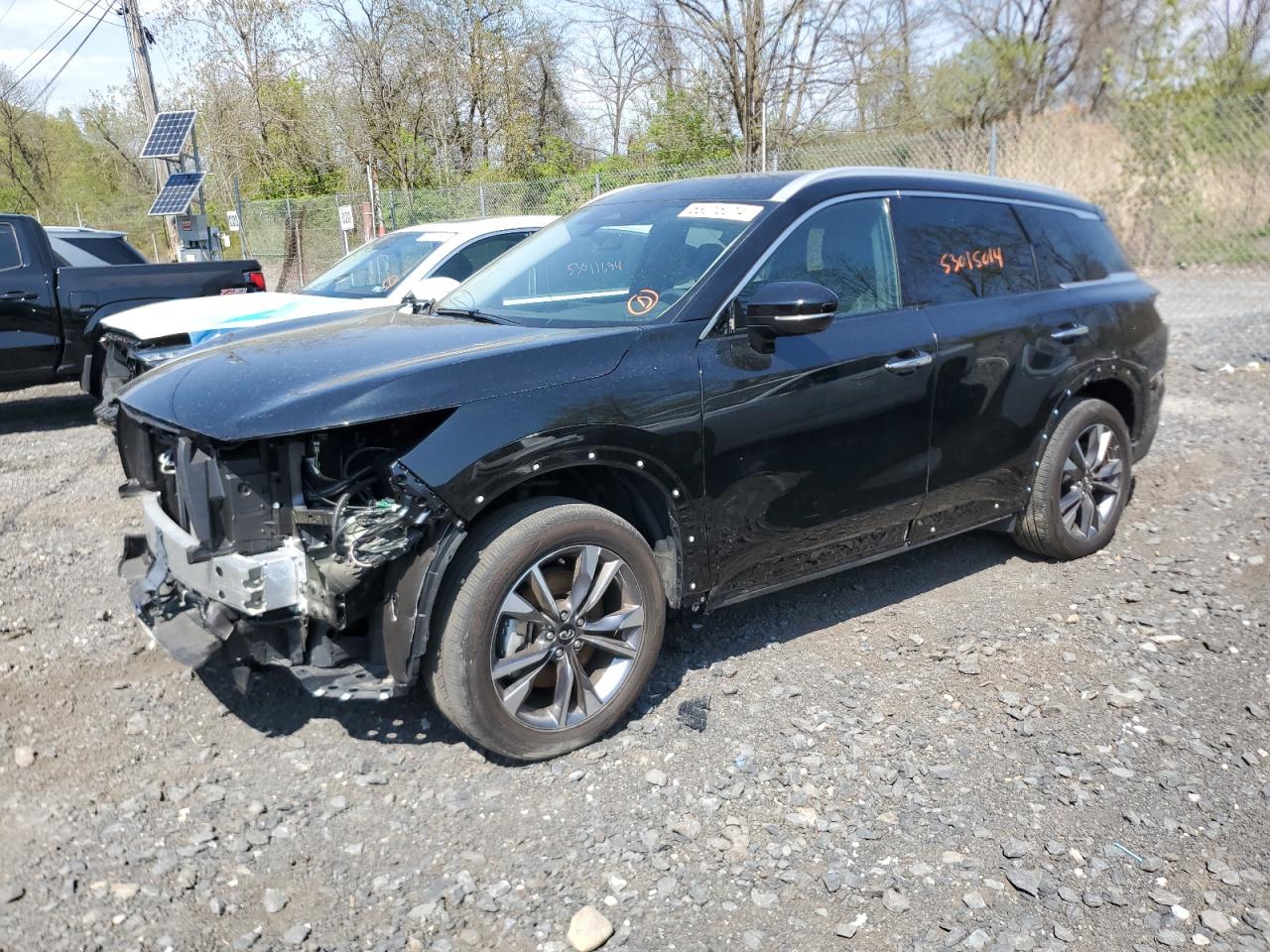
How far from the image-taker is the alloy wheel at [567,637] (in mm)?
3285

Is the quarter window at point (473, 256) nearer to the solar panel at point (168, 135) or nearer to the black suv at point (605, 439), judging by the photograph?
the black suv at point (605, 439)

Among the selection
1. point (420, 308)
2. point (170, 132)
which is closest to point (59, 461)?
point (420, 308)

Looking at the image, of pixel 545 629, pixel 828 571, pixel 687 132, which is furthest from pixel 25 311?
pixel 687 132

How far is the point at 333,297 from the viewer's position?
7793 millimetres

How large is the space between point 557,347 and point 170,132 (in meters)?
17.6

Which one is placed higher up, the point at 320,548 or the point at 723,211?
the point at 723,211

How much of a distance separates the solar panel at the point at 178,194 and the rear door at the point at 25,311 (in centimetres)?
809

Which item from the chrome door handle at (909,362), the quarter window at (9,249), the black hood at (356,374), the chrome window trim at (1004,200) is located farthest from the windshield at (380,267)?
the chrome door handle at (909,362)

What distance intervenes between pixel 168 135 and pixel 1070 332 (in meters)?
17.6

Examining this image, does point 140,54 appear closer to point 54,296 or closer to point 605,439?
point 54,296

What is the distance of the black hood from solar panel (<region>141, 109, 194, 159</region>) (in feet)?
52.9

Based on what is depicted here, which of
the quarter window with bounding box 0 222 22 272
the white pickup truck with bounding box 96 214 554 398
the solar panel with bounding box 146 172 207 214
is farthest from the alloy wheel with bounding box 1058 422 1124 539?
the solar panel with bounding box 146 172 207 214

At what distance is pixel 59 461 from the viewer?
298 inches

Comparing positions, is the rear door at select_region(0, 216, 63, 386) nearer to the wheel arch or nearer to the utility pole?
the wheel arch
